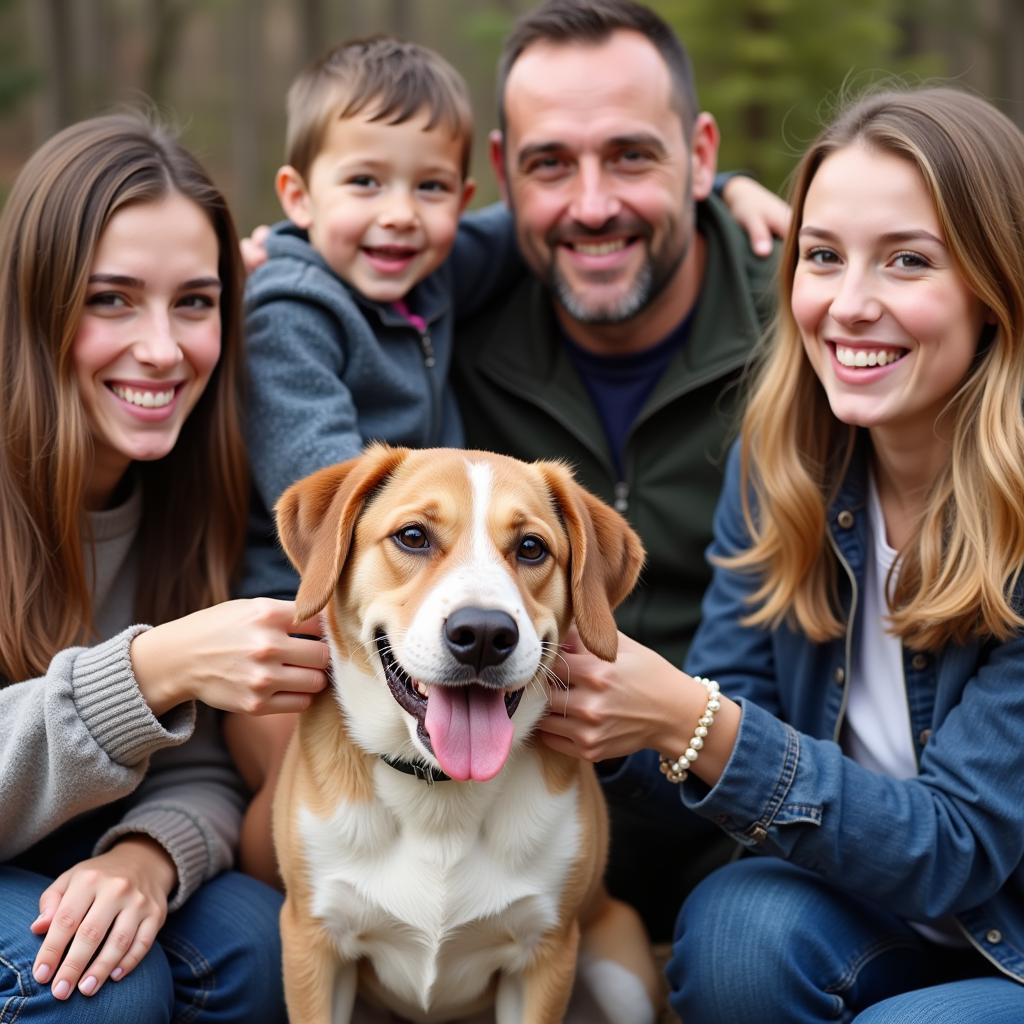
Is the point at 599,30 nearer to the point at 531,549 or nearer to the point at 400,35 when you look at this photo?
the point at 531,549

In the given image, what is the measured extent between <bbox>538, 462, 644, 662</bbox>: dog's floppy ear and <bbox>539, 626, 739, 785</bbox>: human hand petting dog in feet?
0.35

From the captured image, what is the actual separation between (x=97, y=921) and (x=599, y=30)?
10.8 ft

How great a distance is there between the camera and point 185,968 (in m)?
3.29

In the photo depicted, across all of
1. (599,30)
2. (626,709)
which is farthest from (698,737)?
(599,30)

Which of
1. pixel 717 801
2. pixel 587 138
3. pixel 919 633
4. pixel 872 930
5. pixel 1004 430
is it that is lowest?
pixel 872 930

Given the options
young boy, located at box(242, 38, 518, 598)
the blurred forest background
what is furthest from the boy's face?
the blurred forest background

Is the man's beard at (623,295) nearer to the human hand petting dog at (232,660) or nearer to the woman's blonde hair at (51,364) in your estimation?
the woman's blonde hair at (51,364)

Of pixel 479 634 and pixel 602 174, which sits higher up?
pixel 602 174

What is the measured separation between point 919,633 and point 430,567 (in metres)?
1.29

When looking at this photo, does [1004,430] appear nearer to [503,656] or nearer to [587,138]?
[503,656]

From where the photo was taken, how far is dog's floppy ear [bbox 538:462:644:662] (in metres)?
2.90

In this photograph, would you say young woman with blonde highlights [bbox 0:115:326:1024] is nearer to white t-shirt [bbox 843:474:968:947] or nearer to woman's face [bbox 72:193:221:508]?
woman's face [bbox 72:193:221:508]

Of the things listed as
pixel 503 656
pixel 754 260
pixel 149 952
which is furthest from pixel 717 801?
pixel 754 260

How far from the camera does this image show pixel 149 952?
10.4 feet
